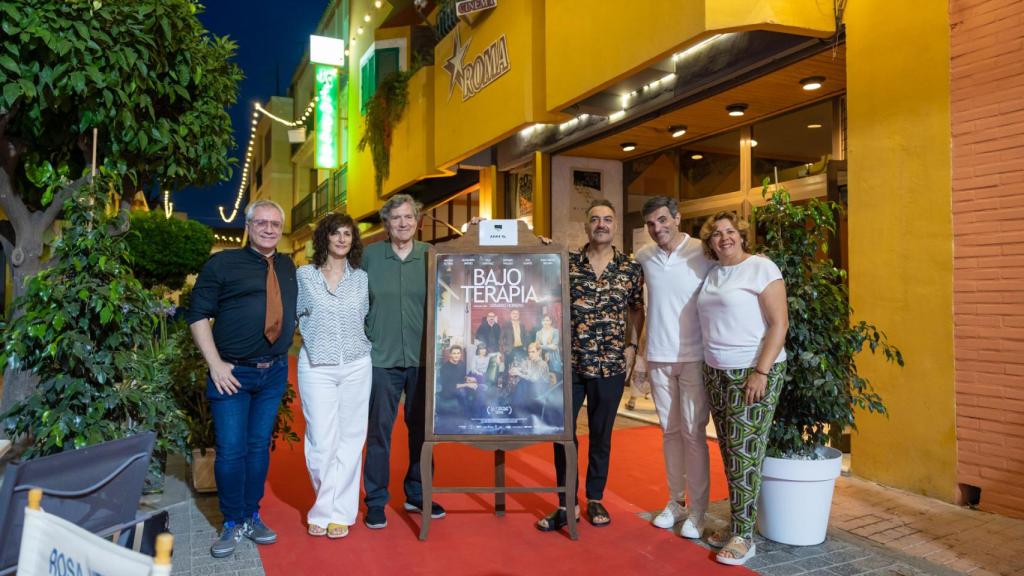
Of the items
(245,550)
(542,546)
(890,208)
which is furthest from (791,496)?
(245,550)

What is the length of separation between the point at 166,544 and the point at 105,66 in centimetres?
369

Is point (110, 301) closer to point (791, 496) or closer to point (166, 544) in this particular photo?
point (166, 544)

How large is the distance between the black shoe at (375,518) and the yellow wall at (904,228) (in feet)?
10.6

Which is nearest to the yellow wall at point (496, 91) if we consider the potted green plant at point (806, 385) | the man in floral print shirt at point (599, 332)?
the man in floral print shirt at point (599, 332)

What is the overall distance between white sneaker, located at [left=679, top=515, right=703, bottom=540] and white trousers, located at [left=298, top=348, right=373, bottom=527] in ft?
5.93

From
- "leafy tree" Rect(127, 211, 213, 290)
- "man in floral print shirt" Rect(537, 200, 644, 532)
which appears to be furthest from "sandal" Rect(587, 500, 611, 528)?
"leafy tree" Rect(127, 211, 213, 290)

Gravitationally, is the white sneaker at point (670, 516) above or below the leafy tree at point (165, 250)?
below

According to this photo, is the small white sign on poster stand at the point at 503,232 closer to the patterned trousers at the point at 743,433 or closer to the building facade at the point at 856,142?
the patterned trousers at the point at 743,433

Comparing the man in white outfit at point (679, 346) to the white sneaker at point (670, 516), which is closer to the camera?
the man in white outfit at point (679, 346)

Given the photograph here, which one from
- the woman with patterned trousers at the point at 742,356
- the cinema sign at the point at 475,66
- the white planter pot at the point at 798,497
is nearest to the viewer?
the woman with patterned trousers at the point at 742,356

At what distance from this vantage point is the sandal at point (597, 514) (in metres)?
4.00

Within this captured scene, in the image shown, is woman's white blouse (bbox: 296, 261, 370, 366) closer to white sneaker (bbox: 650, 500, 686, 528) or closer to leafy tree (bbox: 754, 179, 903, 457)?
white sneaker (bbox: 650, 500, 686, 528)

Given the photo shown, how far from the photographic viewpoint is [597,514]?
4016 millimetres

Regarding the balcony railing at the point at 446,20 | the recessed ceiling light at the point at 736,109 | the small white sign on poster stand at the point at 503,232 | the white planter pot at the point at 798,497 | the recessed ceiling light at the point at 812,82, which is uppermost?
the balcony railing at the point at 446,20
